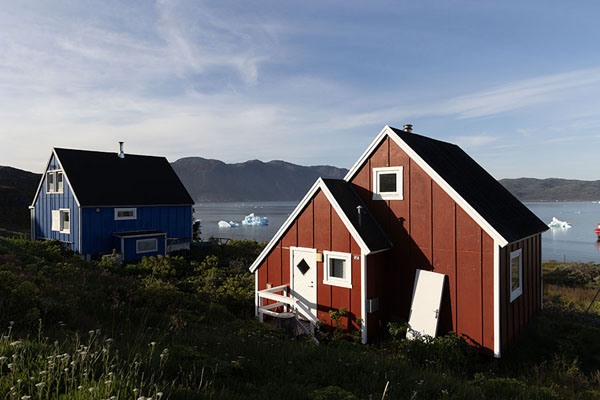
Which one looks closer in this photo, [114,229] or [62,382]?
[62,382]

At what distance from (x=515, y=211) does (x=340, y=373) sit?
1129 cm

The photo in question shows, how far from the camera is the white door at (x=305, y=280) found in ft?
45.8

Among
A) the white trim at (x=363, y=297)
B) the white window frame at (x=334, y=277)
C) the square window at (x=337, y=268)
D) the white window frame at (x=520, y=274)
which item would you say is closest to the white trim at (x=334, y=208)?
the white trim at (x=363, y=297)

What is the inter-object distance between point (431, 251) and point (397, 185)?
2552mm

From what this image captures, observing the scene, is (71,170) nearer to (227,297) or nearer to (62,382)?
(227,297)

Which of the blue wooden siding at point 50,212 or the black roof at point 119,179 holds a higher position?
the black roof at point 119,179

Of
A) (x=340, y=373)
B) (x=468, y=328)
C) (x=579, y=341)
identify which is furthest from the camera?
(x=579, y=341)

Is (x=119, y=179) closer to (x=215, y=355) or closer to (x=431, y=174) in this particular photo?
(x=431, y=174)

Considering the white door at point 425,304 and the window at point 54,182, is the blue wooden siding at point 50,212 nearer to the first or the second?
the window at point 54,182

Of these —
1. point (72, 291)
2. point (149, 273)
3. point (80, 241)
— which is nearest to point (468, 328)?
point (72, 291)

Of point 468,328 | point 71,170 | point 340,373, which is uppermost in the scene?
point 71,170

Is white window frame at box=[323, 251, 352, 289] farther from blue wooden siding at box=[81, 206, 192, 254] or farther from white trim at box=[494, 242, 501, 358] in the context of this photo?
blue wooden siding at box=[81, 206, 192, 254]

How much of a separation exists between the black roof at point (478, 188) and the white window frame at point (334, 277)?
4181mm

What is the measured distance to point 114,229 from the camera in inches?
1101
